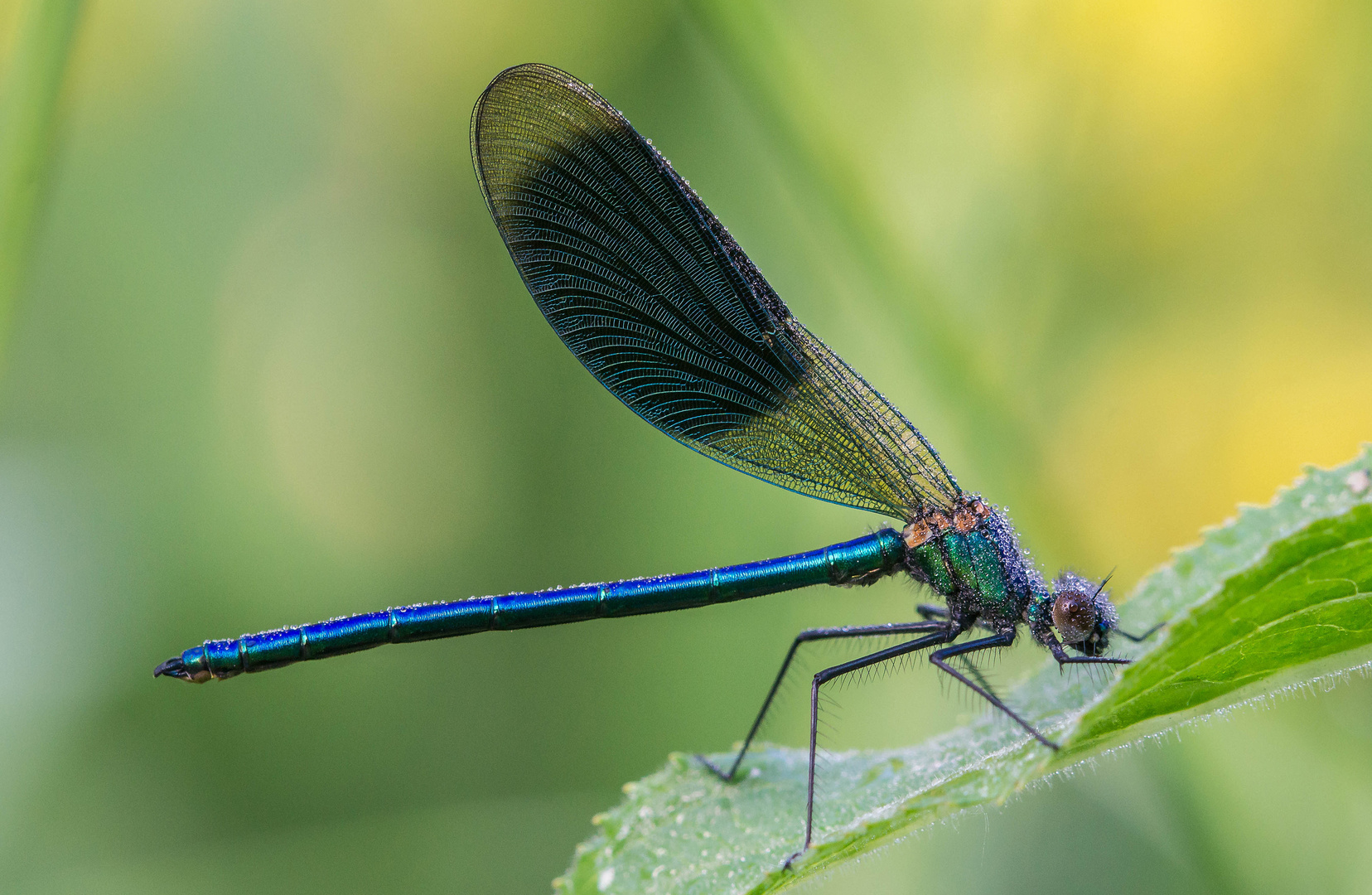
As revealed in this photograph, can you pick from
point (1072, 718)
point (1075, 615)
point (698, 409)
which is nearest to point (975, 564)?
point (1075, 615)

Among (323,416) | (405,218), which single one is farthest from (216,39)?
(323,416)

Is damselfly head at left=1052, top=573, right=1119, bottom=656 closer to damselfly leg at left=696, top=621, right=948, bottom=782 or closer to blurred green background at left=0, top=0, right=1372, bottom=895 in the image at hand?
damselfly leg at left=696, top=621, right=948, bottom=782

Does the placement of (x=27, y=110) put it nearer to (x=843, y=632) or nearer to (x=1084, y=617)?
(x=843, y=632)

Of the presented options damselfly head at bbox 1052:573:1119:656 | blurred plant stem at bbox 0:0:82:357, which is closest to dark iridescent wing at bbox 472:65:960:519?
damselfly head at bbox 1052:573:1119:656

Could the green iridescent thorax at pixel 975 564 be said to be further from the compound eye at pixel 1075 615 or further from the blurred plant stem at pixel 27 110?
the blurred plant stem at pixel 27 110

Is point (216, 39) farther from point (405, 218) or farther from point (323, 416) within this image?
point (323, 416)

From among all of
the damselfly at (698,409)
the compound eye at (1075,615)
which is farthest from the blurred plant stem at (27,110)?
the compound eye at (1075,615)

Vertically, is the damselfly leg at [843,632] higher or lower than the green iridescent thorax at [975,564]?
lower
